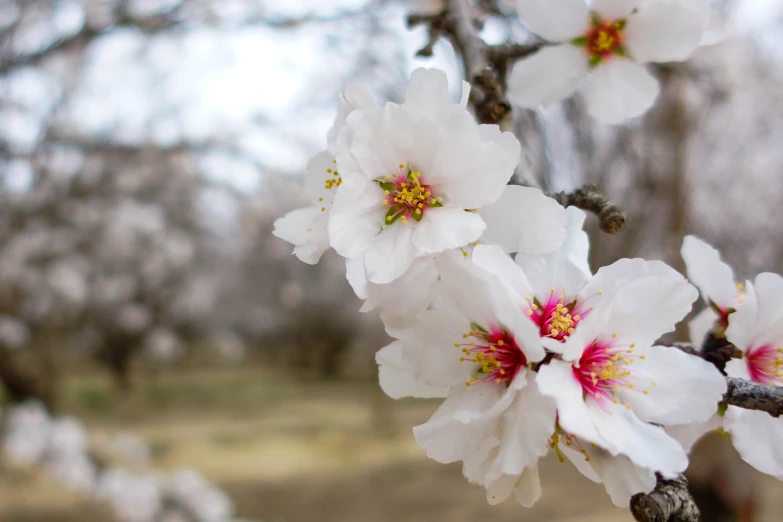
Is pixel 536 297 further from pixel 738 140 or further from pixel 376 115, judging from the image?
pixel 738 140

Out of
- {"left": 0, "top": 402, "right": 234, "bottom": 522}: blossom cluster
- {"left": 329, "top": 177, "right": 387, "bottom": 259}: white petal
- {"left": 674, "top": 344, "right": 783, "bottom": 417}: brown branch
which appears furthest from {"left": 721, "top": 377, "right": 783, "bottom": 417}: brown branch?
{"left": 0, "top": 402, "right": 234, "bottom": 522}: blossom cluster

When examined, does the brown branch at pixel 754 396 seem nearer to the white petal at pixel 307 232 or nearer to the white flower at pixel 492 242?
the white flower at pixel 492 242

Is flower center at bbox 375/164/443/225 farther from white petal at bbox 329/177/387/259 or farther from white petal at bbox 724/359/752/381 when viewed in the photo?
white petal at bbox 724/359/752/381

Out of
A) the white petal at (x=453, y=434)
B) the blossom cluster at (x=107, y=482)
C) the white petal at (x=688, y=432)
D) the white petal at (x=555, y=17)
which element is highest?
the blossom cluster at (x=107, y=482)

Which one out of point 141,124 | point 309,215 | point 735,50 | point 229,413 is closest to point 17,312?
point 141,124

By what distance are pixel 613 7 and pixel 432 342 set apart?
0.32 meters

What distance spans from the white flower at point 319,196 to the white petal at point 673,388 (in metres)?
0.19

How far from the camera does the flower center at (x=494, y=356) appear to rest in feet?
1.12

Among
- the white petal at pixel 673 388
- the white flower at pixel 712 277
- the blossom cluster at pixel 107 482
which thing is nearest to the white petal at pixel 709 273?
the white flower at pixel 712 277

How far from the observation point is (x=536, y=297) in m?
0.35

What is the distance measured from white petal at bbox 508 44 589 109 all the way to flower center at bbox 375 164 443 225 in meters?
0.16

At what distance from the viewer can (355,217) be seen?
0.35 m

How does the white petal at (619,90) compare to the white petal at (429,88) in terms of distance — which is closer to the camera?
the white petal at (429,88)

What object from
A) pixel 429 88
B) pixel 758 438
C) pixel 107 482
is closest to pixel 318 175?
pixel 429 88
